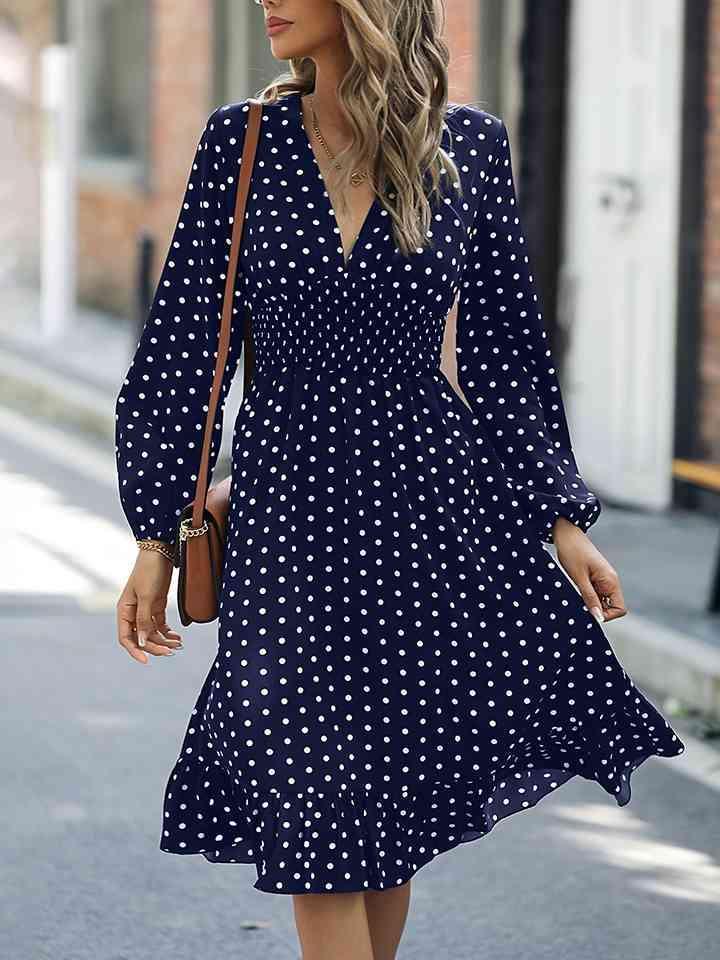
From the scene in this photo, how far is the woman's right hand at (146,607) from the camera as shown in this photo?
126 inches

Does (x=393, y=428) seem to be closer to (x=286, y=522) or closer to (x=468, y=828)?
(x=286, y=522)

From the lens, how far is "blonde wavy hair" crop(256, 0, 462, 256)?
3.12 metres

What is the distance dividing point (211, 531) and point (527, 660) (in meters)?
0.50

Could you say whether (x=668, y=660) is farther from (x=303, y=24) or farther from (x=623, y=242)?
(x=303, y=24)

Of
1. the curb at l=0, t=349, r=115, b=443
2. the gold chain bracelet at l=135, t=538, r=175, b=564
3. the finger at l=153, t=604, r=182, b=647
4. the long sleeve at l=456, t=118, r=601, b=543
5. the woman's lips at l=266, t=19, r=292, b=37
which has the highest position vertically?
the woman's lips at l=266, t=19, r=292, b=37

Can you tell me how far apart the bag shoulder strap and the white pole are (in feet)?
37.7

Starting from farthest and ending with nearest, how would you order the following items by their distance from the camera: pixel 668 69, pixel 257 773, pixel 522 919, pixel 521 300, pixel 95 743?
1. pixel 668 69
2. pixel 95 743
3. pixel 522 919
4. pixel 521 300
5. pixel 257 773

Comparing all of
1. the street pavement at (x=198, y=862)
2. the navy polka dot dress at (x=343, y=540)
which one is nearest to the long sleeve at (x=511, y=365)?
the navy polka dot dress at (x=343, y=540)

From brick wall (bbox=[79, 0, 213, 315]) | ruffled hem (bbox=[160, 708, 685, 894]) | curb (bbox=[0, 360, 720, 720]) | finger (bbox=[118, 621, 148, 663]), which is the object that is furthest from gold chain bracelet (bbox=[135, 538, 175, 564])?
brick wall (bbox=[79, 0, 213, 315])

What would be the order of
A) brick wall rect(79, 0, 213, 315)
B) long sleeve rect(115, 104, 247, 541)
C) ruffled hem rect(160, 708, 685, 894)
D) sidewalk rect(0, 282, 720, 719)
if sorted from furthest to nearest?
brick wall rect(79, 0, 213, 315) → sidewalk rect(0, 282, 720, 719) → long sleeve rect(115, 104, 247, 541) → ruffled hem rect(160, 708, 685, 894)

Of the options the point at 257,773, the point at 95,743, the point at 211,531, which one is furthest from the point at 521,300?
the point at 95,743

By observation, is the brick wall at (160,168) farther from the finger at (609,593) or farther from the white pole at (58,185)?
the finger at (609,593)

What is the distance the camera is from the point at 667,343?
9.45 metres

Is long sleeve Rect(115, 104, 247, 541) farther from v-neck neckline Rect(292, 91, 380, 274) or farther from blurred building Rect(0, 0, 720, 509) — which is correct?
blurred building Rect(0, 0, 720, 509)
